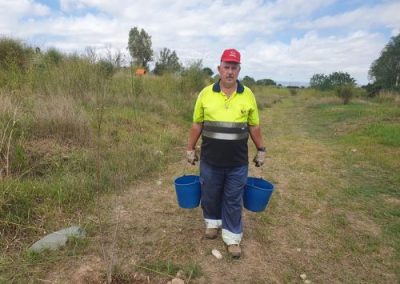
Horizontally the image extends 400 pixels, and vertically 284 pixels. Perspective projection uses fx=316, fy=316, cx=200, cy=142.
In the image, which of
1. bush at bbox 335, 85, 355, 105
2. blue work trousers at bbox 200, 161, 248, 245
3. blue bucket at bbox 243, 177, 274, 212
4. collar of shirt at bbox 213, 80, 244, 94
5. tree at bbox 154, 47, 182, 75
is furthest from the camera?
bush at bbox 335, 85, 355, 105

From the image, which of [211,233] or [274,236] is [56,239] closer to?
[211,233]

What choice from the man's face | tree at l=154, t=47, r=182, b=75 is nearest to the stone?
the man's face

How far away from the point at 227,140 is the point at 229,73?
1.94 feet

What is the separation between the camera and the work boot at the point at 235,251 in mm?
2924

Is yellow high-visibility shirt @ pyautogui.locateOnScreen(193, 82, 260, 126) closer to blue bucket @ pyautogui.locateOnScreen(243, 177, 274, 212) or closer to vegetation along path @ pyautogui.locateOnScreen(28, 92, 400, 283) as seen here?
blue bucket @ pyautogui.locateOnScreen(243, 177, 274, 212)

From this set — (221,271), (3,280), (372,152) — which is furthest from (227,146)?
(372,152)

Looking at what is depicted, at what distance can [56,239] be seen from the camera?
9.46 ft

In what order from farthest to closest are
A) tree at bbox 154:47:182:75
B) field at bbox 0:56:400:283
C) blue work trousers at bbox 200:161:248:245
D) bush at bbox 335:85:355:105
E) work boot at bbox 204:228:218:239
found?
bush at bbox 335:85:355:105
tree at bbox 154:47:182:75
work boot at bbox 204:228:218:239
blue work trousers at bbox 200:161:248:245
field at bbox 0:56:400:283

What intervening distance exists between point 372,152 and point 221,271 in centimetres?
558

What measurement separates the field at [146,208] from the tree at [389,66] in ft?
106

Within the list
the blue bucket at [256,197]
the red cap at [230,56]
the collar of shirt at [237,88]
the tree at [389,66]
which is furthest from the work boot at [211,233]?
the tree at [389,66]

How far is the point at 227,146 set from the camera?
2846 mm

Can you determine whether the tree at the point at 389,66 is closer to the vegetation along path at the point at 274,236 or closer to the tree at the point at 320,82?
the tree at the point at 320,82

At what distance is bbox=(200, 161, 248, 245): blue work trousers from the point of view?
9.70 feet
